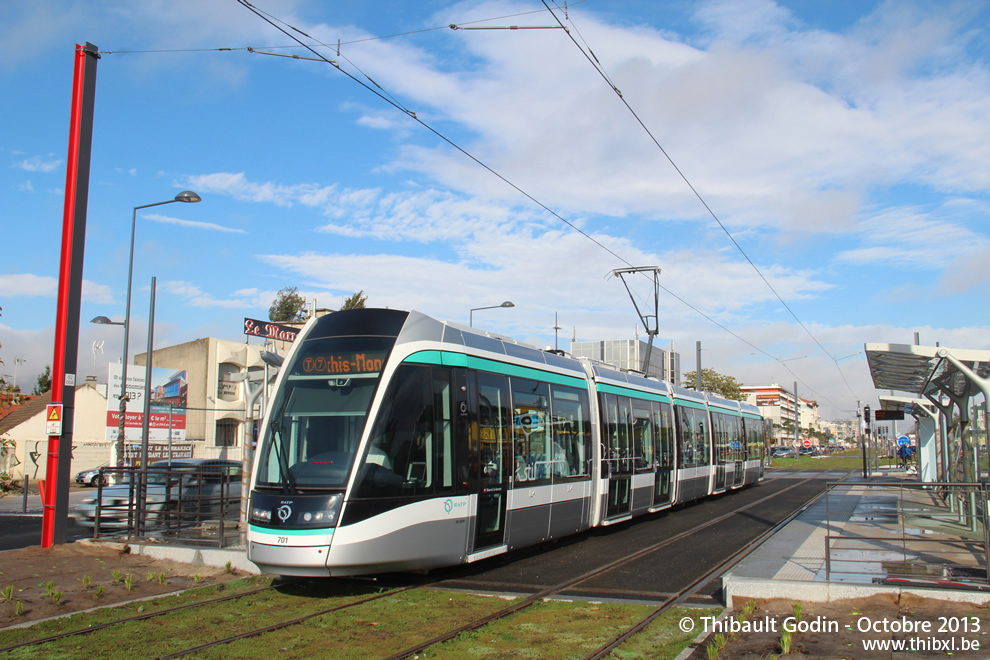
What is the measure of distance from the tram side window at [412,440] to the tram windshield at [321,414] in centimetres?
25

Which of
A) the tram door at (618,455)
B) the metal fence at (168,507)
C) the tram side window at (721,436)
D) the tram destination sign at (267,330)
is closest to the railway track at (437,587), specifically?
the tram door at (618,455)

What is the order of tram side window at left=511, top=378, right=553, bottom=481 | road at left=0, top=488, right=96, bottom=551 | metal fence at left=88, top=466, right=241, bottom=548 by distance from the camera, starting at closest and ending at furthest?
tram side window at left=511, top=378, right=553, bottom=481 → metal fence at left=88, top=466, right=241, bottom=548 → road at left=0, top=488, right=96, bottom=551

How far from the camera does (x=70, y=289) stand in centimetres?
1334

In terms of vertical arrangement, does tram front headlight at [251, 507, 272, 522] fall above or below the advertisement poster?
below

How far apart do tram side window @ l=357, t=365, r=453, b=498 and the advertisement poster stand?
25.3 meters

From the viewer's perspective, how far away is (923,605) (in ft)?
25.9

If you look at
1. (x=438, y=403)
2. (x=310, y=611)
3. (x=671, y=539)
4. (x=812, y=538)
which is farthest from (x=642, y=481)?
(x=310, y=611)

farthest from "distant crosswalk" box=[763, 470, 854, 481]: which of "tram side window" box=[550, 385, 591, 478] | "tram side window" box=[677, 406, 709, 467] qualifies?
"tram side window" box=[550, 385, 591, 478]

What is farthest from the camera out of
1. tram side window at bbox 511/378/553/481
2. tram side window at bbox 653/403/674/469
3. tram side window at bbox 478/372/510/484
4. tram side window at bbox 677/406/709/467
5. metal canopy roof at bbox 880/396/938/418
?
metal canopy roof at bbox 880/396/938/418

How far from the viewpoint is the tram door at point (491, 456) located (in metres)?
10.5

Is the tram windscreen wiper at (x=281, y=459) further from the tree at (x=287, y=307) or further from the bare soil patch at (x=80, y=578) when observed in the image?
the tree at (x=287, y=307)

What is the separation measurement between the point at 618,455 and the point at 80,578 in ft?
30.8

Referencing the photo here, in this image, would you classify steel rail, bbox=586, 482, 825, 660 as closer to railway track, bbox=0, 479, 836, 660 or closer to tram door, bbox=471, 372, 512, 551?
railway track, bbox=0, 479, 836, 660

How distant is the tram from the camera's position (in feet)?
29.0
